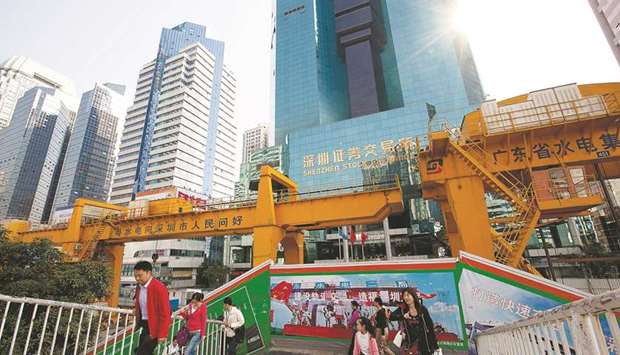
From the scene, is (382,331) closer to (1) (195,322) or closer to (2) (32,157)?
(1) (195,322)

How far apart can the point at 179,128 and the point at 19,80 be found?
108m

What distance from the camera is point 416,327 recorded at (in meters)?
4.95

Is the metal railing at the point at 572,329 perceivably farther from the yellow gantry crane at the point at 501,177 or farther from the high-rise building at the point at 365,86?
the high-rise building at the point at 365,86

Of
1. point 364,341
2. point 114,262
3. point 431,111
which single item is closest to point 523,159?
point 364,341

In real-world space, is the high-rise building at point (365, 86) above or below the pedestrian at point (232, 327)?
above

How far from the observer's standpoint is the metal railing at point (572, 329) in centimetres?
164

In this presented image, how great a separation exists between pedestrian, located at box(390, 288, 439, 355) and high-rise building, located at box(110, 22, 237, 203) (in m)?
80.8

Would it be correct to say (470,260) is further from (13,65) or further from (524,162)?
(13,65)

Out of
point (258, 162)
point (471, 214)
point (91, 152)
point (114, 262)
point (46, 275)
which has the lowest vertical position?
point (46, 275)

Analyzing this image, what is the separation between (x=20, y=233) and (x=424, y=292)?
34383mm

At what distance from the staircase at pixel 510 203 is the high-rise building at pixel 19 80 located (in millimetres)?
166674

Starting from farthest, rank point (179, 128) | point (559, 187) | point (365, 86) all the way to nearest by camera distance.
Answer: point (179, 128)
point (365, 86)
point (559, 187)

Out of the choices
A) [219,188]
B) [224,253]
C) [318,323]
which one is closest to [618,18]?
[318,323]

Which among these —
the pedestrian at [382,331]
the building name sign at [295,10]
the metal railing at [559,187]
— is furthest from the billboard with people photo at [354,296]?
the building name sign at [295,10]
